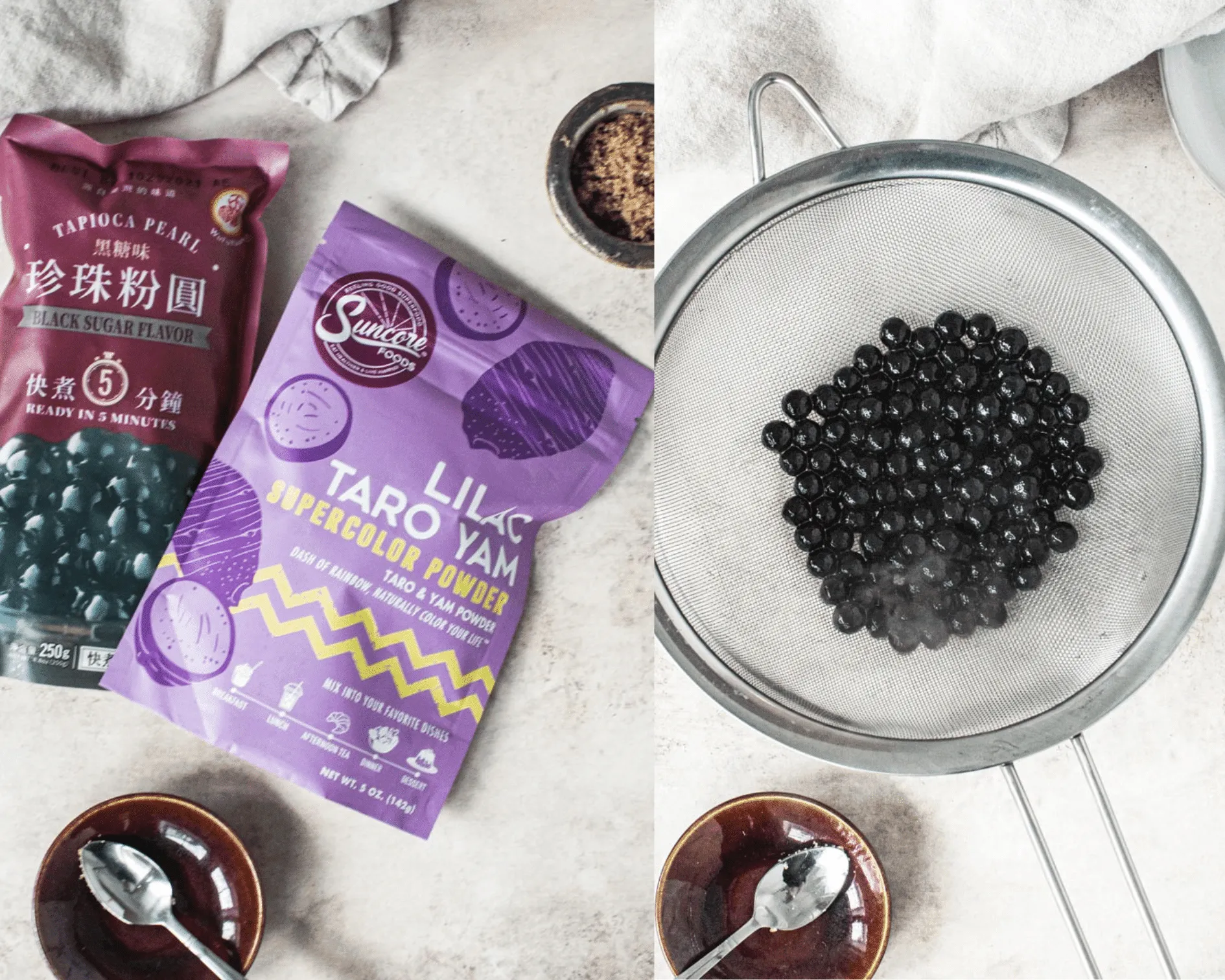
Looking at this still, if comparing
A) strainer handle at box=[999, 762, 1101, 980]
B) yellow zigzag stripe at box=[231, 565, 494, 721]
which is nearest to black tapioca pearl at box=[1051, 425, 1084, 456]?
strainer handle at box=[999, 762, 1101, 980]

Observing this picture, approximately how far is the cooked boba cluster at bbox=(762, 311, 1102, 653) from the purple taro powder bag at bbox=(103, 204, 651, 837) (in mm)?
162

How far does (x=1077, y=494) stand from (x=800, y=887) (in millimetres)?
326

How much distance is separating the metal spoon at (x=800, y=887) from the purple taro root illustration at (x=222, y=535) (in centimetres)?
43

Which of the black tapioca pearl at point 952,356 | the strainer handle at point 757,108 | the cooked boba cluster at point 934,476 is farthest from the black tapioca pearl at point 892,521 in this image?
the strainer handle at point 757,108

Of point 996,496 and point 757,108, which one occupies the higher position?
point 757,108

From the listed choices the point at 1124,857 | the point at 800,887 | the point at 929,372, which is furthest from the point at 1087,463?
the point at 800,887

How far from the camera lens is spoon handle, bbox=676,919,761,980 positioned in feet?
2.04

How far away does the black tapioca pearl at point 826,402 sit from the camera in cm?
60

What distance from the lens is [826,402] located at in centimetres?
60

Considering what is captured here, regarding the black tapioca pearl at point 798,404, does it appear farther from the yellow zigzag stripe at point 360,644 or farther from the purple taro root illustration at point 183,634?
the purple taro root illustration at point 183,634

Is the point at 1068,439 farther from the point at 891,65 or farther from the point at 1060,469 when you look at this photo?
the point at 891,65

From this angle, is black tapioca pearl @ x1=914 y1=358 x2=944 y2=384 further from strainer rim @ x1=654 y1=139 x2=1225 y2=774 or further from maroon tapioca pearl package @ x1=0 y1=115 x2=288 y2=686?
maroon tapioca pearl package @ x1=0 y1=115 x2=288 y2=686

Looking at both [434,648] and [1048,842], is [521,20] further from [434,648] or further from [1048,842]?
[1048,842]

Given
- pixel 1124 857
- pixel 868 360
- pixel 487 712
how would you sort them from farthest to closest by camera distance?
1. pixel 487 712
2. pixel 868 360
3. pixel 1124 857
